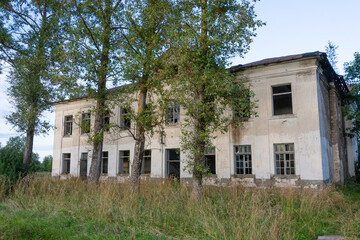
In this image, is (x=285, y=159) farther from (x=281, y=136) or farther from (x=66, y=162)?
(x=66, y=162)

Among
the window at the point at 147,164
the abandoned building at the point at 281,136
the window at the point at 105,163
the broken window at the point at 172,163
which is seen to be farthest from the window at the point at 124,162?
the broken window at the point at 172,163

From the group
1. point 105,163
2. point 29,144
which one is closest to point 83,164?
point 105,163

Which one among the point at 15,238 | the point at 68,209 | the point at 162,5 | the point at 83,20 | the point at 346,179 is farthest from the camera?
the point at 346,179

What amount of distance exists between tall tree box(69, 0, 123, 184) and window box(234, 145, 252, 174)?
8.09 meters

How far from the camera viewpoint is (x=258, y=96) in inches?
651

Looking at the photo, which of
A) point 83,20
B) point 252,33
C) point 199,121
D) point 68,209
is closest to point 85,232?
point 68,209

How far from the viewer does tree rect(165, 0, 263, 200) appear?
11.1 meters

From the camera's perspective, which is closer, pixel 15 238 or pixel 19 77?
pixel 15 238

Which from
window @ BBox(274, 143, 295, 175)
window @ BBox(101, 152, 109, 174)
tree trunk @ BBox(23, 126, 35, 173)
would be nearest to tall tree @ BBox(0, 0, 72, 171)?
tree trunk @ BBox(23, 126, 35, 173)

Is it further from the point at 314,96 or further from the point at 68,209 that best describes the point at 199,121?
the point at 314,96

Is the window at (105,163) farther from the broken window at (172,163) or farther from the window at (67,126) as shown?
the broken window at (172,163)

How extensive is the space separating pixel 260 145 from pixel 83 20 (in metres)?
12.0

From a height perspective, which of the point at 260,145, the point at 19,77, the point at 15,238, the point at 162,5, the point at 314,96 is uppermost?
the point at 162,5

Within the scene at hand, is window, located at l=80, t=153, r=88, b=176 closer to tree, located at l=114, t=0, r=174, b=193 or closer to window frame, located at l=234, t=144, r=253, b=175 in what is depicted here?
tree, located at l=114, t=0, r=174, b=193
